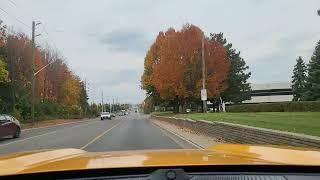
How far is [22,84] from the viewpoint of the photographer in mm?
73062

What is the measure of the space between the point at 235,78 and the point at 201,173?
3727 inches

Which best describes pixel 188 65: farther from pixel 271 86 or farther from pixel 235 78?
pixel 271 86

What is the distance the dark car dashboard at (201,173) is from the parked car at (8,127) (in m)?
32.6

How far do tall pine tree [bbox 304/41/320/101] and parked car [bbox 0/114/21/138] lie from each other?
170 ft

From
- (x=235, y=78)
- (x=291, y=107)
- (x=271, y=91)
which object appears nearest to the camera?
(x=291, y=107)

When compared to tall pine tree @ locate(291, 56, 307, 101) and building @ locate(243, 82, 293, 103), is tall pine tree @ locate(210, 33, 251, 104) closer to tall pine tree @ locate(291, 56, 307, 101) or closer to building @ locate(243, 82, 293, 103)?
tall pine tree @ locate(291, 56, 307, 101)

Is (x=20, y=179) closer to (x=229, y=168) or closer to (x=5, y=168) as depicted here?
(x=5, y=168)

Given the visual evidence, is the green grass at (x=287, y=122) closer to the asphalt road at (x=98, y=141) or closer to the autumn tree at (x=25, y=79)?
the asphalt road at (x=98, y=141)

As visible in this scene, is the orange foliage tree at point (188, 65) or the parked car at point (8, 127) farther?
the orange foliage tree at point (188, 65)

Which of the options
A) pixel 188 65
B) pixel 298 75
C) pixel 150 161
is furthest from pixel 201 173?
pixel 298 75

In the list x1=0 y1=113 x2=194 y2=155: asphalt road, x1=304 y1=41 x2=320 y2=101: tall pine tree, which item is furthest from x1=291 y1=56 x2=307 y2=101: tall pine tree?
x1=0 y1=113 x2=194 y2=155: asphalt road

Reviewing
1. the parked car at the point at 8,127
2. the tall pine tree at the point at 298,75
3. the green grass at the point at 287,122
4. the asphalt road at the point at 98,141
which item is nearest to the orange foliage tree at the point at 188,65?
the asphalt road at the point at 98,141

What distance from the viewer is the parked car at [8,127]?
116ft

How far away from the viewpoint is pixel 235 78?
97.4 m
